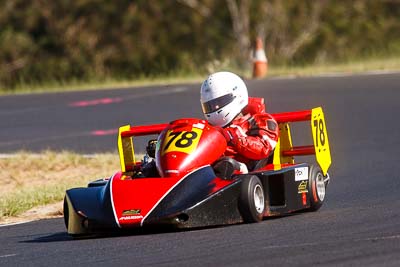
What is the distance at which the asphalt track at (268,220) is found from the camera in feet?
23.5

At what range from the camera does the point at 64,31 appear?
36.5 metres

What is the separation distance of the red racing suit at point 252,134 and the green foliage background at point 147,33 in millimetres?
25722

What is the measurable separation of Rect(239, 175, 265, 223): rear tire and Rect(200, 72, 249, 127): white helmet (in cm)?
93

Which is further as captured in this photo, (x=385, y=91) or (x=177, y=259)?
(x=385, y=91)

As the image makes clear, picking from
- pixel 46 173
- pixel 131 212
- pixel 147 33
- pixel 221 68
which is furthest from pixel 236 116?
pixel 147 33

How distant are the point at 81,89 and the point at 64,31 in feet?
40.2

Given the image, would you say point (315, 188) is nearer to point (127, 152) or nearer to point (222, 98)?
point (222, 98)

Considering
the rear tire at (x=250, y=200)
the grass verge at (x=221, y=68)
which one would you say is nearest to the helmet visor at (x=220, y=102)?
the rear tire at (x=250, y=200)

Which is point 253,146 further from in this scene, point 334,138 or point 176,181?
point 334,138

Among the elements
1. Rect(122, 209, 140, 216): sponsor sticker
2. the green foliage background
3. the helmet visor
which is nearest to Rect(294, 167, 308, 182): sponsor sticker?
the helmet visor

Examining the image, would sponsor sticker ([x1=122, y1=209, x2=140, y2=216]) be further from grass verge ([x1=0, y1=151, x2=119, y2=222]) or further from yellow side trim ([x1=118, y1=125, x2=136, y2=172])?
grass verge ([x1=0, y1=151, x2=119, y2=222])

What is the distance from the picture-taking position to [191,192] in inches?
333

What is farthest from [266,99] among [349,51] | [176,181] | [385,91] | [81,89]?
[349,51]

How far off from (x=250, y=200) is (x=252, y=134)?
42.3 inches
